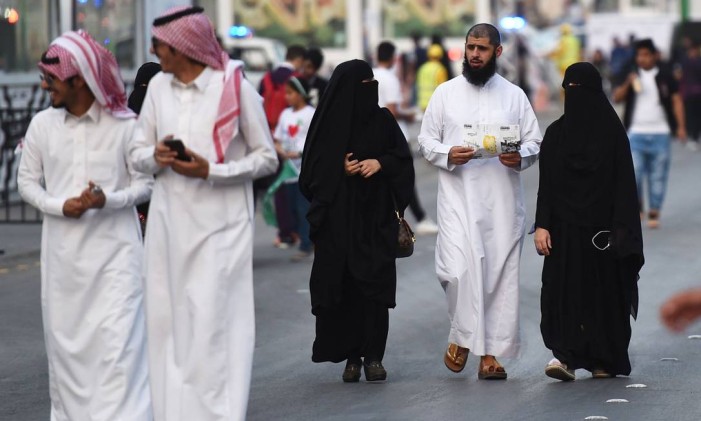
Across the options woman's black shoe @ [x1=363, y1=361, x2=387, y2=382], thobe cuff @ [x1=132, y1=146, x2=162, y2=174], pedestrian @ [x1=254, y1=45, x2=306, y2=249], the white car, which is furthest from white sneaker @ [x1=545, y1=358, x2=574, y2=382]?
the white car

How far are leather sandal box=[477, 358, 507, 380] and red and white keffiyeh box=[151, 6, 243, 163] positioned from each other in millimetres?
2992

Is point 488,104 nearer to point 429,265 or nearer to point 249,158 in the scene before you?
point 249,158

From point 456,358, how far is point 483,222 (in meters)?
0.75

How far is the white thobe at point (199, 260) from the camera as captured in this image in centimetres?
664

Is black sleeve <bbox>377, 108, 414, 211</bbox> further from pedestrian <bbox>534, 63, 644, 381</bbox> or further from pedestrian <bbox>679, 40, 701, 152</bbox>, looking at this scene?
pedestrian <bbox>679, 40, 701, 152</bbox>

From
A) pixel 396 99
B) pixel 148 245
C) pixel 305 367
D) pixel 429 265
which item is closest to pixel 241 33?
pixel 396 99

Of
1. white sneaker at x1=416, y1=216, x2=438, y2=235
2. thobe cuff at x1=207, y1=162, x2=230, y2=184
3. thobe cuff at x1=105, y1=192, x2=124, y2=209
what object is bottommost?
white sneaker at x1=416, y1=216, x2=438, y2=235

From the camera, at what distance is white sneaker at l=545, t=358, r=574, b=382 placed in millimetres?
8945

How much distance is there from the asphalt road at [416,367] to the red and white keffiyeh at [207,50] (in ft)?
6.26

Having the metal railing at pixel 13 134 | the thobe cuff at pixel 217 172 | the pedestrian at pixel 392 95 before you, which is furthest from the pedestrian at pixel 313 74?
the thobe cuff at pixel 217 172

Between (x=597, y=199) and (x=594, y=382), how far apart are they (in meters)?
0.96

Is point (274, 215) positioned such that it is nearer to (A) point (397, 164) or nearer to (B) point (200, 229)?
(A) point (397, 164)

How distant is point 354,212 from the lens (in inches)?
360

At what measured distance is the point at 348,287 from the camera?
364 inches
